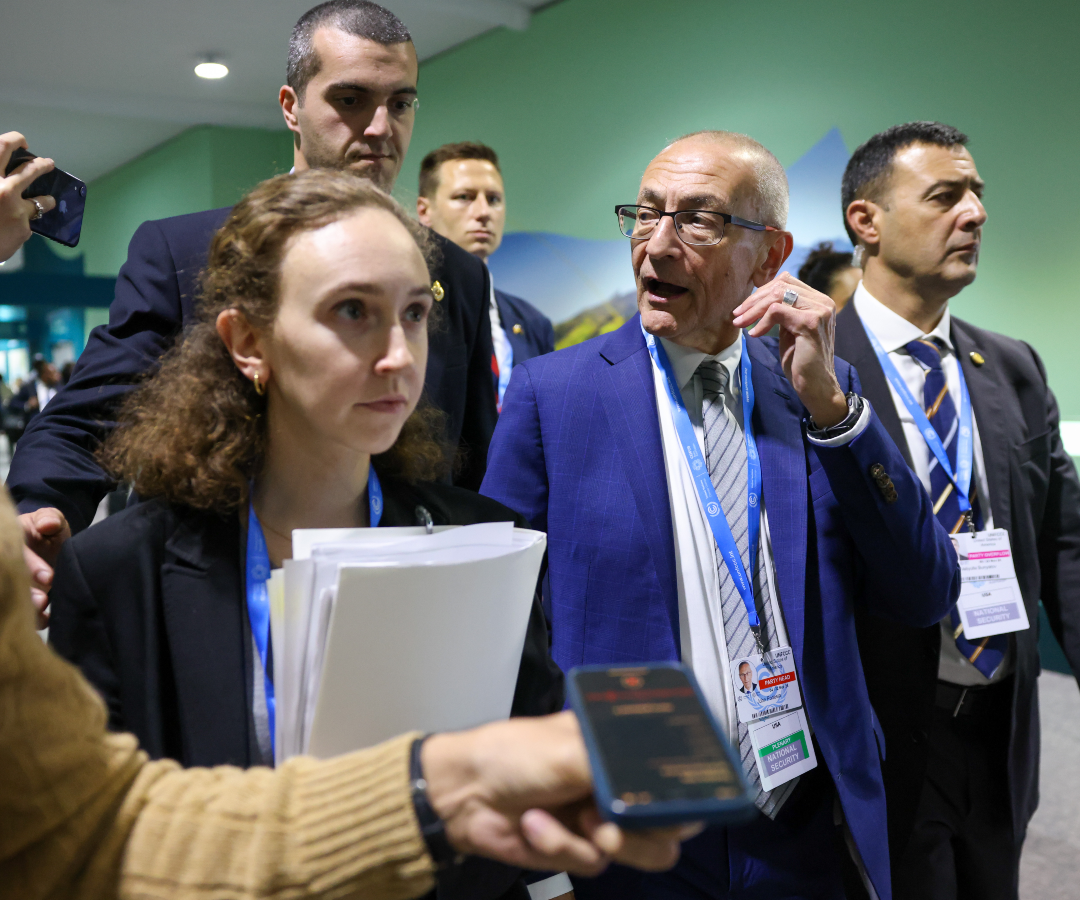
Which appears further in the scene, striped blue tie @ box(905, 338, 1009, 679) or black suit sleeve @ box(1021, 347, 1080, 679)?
black suit sleeve @ box(1021, 347, 1080, 679)

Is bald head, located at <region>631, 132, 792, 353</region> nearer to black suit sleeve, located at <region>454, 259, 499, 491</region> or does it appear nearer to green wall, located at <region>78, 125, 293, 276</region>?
black suit sleeve, located at <region>454, 259, 499, 491</region>

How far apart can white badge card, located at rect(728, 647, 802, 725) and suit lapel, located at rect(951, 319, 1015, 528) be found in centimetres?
96

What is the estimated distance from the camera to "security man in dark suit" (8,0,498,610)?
1.57 m

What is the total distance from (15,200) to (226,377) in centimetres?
59

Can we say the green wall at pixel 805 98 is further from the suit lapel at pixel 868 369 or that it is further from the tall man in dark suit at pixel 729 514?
the tall man in dark suit at pixel 729 514

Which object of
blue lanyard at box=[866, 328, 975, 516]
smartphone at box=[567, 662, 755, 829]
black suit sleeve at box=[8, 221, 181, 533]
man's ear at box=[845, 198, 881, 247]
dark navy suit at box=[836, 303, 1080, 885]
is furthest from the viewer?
man's ear at box=[845, 198, 881, 247]

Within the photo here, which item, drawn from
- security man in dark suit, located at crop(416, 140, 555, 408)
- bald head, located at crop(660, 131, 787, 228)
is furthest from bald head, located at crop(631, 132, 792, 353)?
security man in dark suit, located at crop(416, 140, 555, 408)

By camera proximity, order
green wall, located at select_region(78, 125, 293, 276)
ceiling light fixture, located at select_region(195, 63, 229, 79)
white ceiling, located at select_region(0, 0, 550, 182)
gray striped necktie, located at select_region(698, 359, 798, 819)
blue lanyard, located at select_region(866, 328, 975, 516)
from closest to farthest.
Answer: gray striped necktie, located at select_region(698, 359, 798, 819) < blue lanyard, located at select_region(866, 328, 975, 516) < white ceiling, located at select_region(0, 0, 550, 182) < ceiling light fixture, located at select_region(195, 63, 229, 79) < green wall, located at select_region(78, 125, 293, 276)

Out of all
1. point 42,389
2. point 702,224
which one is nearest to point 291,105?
point 702,224

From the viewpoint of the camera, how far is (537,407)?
1.75 m

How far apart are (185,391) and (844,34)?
5.06m

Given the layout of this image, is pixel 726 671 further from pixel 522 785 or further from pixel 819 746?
pixel 522 785

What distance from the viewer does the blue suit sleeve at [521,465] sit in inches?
67.1

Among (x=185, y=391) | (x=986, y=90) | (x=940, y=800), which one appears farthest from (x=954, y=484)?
(x=986, y=90)
